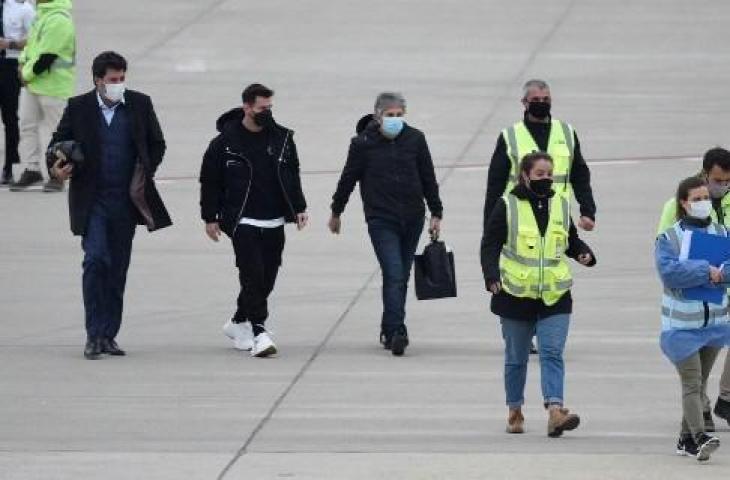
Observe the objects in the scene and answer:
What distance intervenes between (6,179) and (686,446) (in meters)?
9.67

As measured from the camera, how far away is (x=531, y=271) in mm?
10727

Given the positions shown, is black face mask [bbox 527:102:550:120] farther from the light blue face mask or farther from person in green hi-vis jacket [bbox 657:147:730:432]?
person in green hi-vis jacket [bbox 657:147:730:432]

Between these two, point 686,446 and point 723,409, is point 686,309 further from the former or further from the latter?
point 723,409

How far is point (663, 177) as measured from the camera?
18.1 meters

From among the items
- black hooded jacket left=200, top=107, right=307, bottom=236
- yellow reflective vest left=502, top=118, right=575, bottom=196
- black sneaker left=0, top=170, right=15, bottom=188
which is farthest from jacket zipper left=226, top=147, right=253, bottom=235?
black sneaker left=0, top=170, right=15, bottom=188

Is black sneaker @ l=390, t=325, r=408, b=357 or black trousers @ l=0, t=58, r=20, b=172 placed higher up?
black trousers @ l=0, t=58, r=20, b=172

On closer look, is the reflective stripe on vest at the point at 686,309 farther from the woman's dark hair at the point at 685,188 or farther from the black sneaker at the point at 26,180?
the black sneaker at the point at 26,180

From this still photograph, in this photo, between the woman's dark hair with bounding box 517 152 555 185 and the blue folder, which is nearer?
the blue folder

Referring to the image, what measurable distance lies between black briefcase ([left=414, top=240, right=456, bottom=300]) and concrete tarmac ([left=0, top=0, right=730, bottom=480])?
36 cm

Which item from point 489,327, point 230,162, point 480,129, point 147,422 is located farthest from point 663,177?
point 147,422

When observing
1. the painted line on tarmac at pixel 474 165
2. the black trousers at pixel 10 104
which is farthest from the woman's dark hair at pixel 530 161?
the black trousers at pixel 10 104

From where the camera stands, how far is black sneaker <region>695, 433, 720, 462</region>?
999cm

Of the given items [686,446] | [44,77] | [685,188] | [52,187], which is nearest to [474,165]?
[52,187]

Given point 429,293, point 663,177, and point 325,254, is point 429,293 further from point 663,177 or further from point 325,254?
point 663,177
